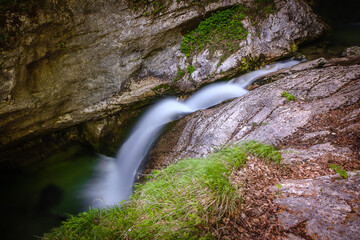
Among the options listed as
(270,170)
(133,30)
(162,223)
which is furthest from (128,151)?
(270,170)

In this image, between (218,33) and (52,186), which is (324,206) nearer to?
(218,33)

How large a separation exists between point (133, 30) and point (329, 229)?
A: 22.4 feet

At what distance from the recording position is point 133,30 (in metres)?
6.11

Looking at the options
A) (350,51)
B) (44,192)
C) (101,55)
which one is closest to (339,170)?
(101,55)

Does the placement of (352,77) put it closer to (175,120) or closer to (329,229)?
(329,229)

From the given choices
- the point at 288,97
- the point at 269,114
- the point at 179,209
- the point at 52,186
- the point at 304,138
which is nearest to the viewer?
the point at 179,209

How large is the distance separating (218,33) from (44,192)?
928cm

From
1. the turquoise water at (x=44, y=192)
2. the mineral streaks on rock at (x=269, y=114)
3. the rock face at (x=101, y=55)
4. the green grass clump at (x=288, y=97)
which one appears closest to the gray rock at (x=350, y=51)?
the rock face at (x=101, y=55)

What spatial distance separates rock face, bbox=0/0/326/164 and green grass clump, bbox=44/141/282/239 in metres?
4.56

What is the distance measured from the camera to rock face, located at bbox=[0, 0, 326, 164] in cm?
521

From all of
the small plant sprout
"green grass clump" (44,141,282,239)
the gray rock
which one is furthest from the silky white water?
the small plant sprout

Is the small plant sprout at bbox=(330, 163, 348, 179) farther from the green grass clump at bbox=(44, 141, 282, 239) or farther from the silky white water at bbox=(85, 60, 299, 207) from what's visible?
the silky white water at bbox=(85, 60, 299, 207)

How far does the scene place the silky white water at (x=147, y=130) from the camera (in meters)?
6.33

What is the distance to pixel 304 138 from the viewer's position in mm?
3582
